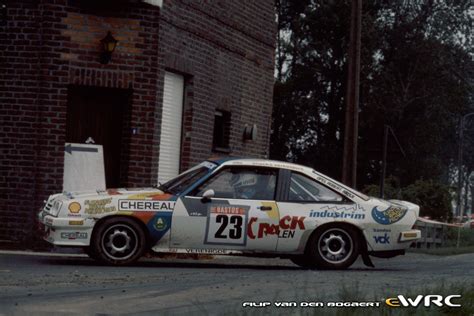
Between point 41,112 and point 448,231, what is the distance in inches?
684

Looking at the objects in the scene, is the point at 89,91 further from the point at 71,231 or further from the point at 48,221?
the point at 71,231

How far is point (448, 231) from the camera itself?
33344 mm

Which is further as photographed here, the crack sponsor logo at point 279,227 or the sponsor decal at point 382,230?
the sponsor decal at point 382,230

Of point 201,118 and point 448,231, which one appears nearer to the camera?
point 201,118

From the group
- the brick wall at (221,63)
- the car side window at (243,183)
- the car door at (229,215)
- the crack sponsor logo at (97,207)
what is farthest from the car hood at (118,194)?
the brick wall at (221,63)

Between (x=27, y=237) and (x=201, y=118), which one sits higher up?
(x=201, y=118)

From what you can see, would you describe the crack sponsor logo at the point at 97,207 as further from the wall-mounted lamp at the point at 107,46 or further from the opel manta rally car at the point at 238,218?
the wall-mounted lamp at the point at 107,46

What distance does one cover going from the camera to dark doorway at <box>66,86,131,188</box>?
1923 centimetres

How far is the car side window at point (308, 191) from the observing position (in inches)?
606

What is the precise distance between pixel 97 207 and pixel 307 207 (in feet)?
9.14

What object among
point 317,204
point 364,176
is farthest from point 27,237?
point 364,176

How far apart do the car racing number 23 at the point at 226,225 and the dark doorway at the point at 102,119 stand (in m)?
5.04

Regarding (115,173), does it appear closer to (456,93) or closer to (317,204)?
(317,204)

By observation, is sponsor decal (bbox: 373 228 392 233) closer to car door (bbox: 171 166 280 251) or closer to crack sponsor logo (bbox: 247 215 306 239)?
crack sponsor logo (bbox: 247 215 306 239)
